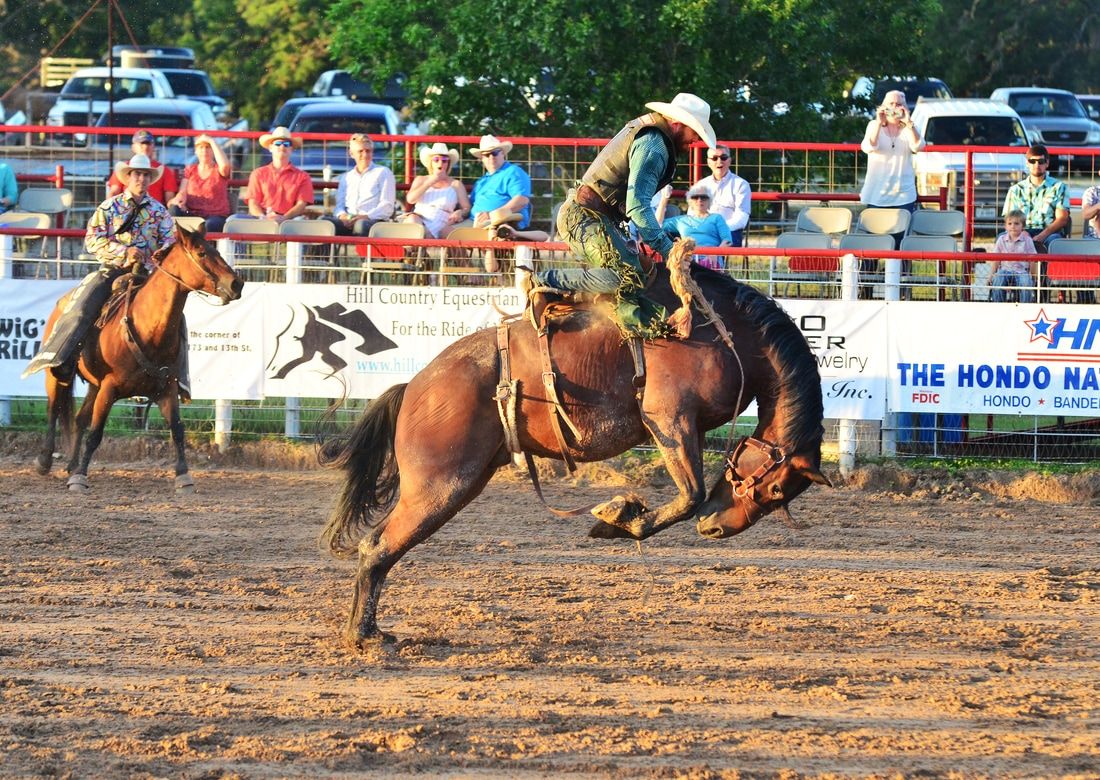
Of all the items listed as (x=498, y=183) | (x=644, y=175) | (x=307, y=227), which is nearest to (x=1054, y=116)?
(x=498, y=183)

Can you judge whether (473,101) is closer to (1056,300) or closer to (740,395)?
(1056,300)

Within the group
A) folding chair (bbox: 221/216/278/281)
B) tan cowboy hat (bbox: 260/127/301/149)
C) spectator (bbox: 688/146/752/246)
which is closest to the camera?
folding chair (bbox: 221/216/278/281)

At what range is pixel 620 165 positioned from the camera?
7.12 meters

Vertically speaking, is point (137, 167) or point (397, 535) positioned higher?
point (137, 167)

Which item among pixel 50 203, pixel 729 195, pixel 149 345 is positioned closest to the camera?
pixel 149 345

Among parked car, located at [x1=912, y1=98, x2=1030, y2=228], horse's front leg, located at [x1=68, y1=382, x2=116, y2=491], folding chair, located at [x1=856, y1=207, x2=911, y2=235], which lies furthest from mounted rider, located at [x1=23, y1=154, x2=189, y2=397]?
parked car, located at [x1=912, y1=98, x2=1030, y2=228]

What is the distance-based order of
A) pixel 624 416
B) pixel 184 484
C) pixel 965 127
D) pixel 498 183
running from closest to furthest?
pixel 624 416 < pixel 184 484 < pixel 498 183 < pixel 965 127

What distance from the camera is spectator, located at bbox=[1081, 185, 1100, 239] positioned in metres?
13.8

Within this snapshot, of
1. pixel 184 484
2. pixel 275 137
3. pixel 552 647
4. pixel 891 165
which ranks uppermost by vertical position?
pixel 275 137

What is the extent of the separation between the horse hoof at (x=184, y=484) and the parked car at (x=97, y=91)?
17.3 meters

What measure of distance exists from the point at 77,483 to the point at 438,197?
463 centimetres

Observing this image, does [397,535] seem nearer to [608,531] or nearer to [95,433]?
[608,531]

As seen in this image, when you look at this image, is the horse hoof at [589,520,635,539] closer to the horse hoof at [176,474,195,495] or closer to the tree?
the horse hoof at [176,474,195,495]

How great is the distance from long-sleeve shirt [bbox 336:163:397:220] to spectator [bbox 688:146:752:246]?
2.95 meters
